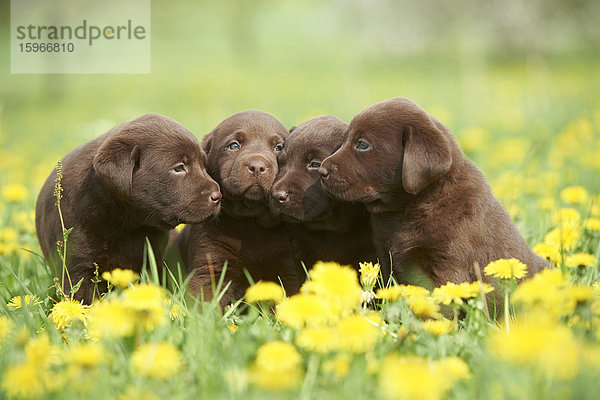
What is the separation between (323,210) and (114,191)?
3.82 feet

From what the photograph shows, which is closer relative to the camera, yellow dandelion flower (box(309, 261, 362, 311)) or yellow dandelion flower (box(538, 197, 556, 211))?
yellow dandelion flower (box(309, 261, 362, 311))

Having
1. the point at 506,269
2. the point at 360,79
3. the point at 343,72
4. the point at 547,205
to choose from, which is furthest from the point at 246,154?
the point at 343,72

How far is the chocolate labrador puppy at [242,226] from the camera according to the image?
3.81m

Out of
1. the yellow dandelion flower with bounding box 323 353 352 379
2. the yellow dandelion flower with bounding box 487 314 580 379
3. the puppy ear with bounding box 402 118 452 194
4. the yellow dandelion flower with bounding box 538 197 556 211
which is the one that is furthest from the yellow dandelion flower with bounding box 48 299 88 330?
the yellow dandelion flower with bounding box 538 197 556 211

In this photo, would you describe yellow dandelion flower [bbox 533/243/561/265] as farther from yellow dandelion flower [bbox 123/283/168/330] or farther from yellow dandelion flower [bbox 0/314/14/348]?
yellow dandelion flower [bbox 0/314/14/348]

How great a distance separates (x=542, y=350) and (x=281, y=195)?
7.00 feet

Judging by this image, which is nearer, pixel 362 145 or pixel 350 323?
pixel 350 323

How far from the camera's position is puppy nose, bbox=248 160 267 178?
3756 mm

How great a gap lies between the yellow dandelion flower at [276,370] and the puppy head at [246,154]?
1.77 metres

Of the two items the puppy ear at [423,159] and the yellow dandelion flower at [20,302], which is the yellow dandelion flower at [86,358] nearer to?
the yellow dandelion flower at [20,302]

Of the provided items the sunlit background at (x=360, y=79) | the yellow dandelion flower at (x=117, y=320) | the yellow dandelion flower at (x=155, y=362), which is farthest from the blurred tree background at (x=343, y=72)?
the yellow dandelion flower at (x=155, y=362)

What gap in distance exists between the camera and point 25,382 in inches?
75.1

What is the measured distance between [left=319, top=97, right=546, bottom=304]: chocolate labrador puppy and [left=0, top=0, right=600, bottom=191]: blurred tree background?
14.3ft

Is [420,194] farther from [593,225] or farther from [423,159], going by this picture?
[593,225]
